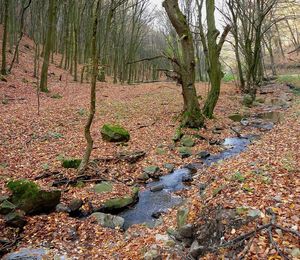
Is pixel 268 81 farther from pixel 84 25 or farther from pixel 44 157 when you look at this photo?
pixel 44 157

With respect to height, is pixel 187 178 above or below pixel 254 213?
below

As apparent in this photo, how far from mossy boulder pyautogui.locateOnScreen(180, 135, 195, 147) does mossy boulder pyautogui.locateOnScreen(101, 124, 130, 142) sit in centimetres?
224

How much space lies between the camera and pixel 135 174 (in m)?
10.3

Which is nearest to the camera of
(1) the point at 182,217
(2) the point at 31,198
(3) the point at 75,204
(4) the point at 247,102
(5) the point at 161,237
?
(5) the point at 161,237

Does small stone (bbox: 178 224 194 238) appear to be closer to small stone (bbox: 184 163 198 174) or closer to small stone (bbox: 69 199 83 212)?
small stone (bbox: 69 199 83 212)

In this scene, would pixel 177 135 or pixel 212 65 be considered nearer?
pixel 177 135

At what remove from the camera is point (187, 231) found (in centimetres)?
596

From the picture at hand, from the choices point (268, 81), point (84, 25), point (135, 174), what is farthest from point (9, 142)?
point (268, 81)

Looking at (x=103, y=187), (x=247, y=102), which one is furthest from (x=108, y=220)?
(x=247, y=102)

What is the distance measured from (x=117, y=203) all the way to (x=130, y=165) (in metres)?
2.58

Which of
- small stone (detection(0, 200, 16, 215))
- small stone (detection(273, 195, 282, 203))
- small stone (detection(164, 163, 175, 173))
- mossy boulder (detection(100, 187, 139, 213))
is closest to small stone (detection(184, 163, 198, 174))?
small stone (detection(164, 163, 175, 173))

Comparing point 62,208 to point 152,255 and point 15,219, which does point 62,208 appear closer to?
point 15,219

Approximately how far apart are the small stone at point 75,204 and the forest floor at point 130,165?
0.15 m

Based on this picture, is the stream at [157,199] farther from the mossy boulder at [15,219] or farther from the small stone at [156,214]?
the mossy boulder at [15,219]
